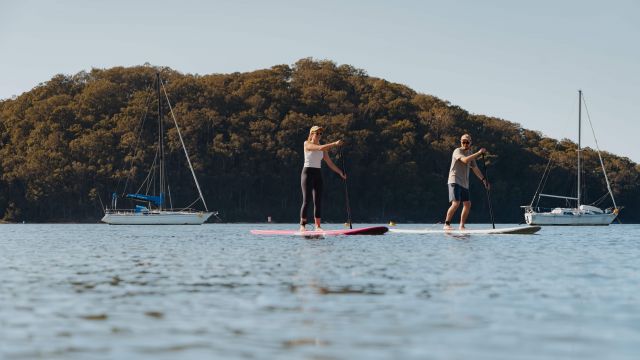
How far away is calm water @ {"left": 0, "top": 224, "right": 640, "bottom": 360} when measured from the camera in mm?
7164

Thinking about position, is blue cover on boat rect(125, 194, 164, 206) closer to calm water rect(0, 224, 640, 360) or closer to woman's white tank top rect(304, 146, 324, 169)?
woman's white tank top rect(304, 146, 324, 169)

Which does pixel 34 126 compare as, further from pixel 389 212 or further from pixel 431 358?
pixel 431 358

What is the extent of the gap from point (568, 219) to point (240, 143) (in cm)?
3204

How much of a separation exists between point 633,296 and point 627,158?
12846 cm

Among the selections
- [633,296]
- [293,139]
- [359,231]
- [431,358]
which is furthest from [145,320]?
[293,139]

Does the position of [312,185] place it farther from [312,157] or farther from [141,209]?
[141,209]

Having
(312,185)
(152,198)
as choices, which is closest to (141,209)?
(152,198)

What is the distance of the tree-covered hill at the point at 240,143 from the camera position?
9550 centimetres

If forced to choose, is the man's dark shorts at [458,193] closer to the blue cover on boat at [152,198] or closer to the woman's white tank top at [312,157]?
the woman's white tank top at [312,157]

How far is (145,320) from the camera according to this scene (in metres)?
8.63

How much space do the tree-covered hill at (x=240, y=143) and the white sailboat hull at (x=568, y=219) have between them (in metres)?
21.3

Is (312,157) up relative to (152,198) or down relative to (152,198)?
down

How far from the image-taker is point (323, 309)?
9297 millimetres

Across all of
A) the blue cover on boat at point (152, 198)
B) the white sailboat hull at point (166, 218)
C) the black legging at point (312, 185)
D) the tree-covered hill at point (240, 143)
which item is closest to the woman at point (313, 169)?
the black legging at point (312, 185)
